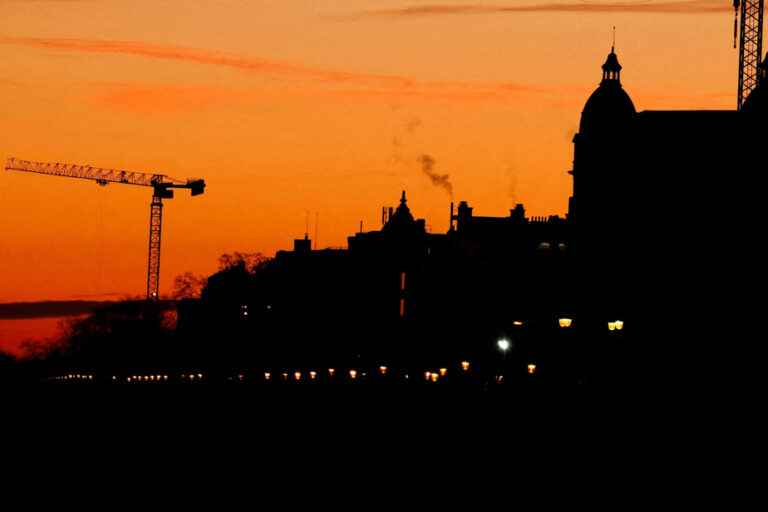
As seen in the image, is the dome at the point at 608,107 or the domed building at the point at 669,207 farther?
the dome at the point at 608,107

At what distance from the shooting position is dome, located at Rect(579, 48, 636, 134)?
148625mm

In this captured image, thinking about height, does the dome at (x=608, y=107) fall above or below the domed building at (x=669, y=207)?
above

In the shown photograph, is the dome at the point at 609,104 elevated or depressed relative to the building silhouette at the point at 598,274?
→ elevated

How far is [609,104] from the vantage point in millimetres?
149625

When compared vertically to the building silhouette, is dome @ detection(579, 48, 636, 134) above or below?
above

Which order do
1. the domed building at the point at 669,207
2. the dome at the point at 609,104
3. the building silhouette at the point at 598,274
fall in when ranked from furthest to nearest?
the dome at the point at 609,104
the domed building at the point at 669,207
the building silhouette at the point at 598,274

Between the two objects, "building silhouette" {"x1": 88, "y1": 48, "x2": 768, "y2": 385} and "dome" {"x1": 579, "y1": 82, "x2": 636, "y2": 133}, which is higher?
"dome" {"x1": 579, "y1": 82, "x2": 636, "y2": 133}

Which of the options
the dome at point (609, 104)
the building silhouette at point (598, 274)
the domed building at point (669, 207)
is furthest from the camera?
the dome at point (609, 104)

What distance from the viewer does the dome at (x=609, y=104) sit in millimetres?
148625

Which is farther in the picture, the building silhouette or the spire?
the spire

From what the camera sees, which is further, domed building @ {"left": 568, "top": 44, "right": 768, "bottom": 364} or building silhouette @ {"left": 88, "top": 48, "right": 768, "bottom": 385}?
domed building @ {"left": 568, "top": 44, "right": 768, "bottom": 364}

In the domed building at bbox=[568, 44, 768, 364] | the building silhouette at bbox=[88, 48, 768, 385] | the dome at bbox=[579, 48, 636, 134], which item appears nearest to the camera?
the building silhouette at bbox=[88, 48, 768, 385]

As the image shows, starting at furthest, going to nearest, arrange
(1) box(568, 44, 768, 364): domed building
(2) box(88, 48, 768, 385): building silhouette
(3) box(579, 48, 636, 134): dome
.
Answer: (3) box(579, 48, 636, 134): dome < (1) box(568, 44, 768, 364): domed building < (2) box(88, 48, 768, 385): building silhouette

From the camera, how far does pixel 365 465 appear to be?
87.9m
